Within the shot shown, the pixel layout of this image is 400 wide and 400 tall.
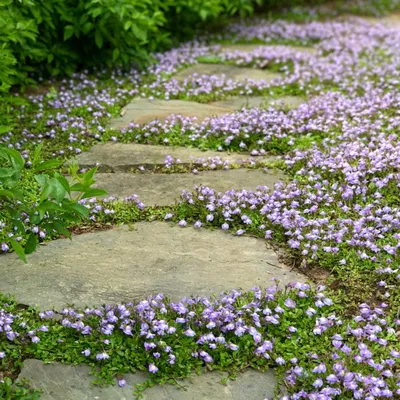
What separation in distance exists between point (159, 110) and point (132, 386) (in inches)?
138

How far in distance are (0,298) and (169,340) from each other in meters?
0.87

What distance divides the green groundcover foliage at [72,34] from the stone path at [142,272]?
218cm

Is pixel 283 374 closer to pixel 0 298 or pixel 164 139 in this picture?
pixel 0 298

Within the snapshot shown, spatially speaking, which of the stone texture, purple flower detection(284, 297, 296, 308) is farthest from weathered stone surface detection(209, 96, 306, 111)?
purple flower detection(284, 297, 296, 308)

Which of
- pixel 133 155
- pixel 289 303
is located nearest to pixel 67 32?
pixel 133 155

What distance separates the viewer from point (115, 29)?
644 cm

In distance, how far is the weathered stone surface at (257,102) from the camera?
231 inches

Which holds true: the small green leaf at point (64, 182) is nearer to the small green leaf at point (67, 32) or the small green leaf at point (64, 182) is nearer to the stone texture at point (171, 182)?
the stone texture at point (171, 182)

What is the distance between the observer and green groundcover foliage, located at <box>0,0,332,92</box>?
562 cm

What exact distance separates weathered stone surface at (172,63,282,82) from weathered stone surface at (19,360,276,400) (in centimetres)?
459

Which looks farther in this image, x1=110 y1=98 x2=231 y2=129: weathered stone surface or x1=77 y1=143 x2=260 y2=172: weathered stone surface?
x1=110 y1=98 x2=231 y2=129: weathered stone surface

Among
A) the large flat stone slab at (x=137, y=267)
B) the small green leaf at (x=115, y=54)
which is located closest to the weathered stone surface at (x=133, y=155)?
the large flat stone slab at (x=137, y=267)

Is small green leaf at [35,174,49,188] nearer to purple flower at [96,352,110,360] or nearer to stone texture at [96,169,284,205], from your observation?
purple flower at [96,352,110,360]

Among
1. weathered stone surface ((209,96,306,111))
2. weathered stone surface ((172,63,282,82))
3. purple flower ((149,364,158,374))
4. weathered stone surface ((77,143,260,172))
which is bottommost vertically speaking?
purple flower ((149,364,158,374))
